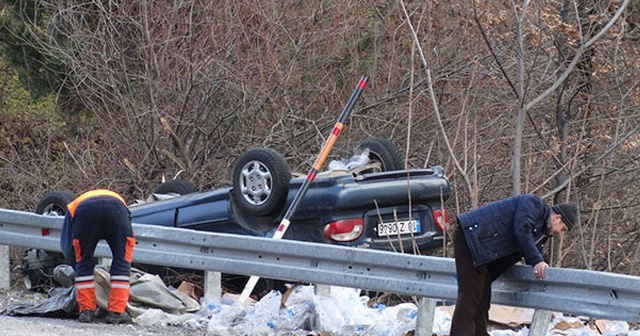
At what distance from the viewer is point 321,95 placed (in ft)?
46.6

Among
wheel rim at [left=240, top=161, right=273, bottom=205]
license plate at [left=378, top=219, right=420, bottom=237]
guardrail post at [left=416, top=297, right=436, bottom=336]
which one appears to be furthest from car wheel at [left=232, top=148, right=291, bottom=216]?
guardrail post at [left=416, top=297, right=436, bottom=336]

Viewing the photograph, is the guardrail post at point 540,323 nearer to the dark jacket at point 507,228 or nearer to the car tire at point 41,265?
the dark jacket at point 507,228

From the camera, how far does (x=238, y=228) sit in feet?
31.3

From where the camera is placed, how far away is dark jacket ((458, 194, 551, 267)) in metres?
7.02

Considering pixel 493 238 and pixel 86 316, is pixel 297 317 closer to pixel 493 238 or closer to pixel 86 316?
pixel 86 316

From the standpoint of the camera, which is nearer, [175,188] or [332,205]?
[332,205]

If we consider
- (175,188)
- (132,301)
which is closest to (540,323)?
(132,301)

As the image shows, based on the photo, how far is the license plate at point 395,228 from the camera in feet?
30.2

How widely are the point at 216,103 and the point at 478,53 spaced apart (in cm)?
322

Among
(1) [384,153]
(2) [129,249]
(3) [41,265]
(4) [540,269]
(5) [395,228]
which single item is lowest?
(3) [41,265]

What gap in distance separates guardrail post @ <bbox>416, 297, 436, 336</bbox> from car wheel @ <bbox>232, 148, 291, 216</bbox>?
6.92 ft

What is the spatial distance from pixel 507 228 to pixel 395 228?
2.15m

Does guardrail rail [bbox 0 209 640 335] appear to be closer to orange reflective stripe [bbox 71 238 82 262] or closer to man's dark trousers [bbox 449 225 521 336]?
man's dark trousers [bbox 449 225 521 336]

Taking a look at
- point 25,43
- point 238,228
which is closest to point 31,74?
point 25,43
